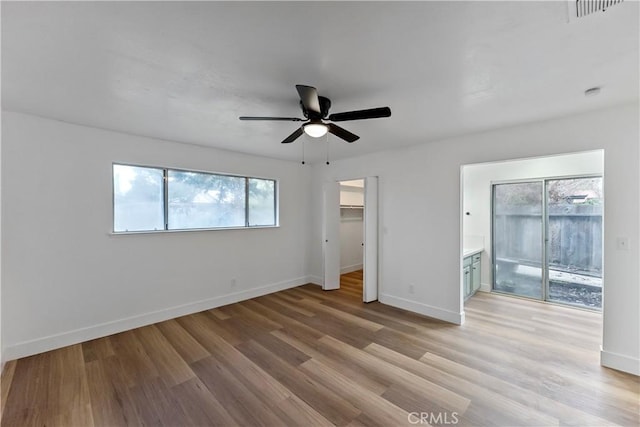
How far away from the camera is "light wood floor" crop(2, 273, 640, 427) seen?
6.09 ft

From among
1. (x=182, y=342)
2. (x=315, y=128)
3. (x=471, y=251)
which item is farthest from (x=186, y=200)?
(x=471, y=251)

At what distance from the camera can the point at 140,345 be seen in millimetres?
2834

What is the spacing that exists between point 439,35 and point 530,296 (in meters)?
4.68

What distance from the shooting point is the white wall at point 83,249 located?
2.57 metres

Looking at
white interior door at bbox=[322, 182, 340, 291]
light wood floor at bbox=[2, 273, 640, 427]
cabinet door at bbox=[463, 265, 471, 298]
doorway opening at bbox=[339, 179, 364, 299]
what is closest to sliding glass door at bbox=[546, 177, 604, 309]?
light wood floor at bbox=[2, 273, 640, 427]

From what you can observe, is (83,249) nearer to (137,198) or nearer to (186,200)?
(137,198)

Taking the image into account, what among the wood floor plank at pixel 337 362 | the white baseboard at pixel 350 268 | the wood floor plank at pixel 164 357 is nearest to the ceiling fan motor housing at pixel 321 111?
the wood floor plank at pixel 337 362

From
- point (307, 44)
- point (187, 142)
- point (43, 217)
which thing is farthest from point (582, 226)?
point (43, 217)

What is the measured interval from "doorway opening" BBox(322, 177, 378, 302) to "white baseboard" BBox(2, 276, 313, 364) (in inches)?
55.8

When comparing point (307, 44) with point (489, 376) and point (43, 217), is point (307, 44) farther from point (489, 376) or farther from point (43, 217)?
point (43, 217)

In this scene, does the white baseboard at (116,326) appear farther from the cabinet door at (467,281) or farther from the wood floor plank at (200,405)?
the cabinet door at (467,281)

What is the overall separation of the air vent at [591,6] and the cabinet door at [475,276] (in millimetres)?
3855

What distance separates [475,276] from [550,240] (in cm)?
127

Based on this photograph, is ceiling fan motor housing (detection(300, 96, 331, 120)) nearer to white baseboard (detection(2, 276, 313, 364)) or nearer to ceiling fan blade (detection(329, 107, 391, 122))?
ceiling fan blade (detection(329, 107, 391, 122))
